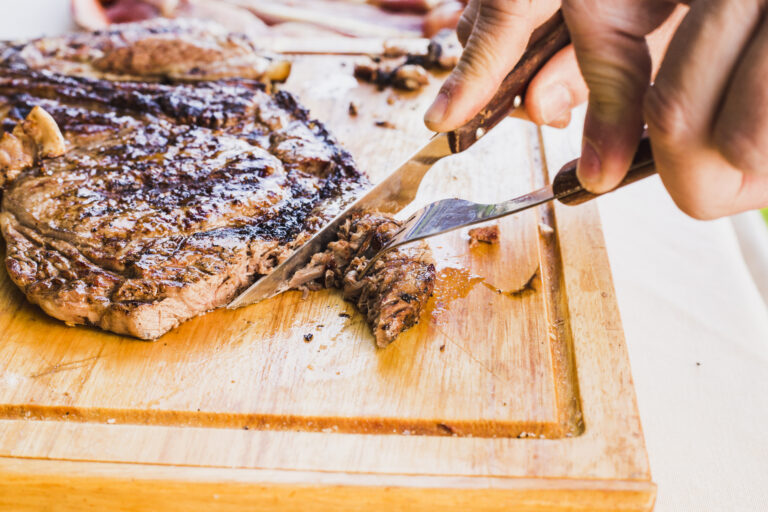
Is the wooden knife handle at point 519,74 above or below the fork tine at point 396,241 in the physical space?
above

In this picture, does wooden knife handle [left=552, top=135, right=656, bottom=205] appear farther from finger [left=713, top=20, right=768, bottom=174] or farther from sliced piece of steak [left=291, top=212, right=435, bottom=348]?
sliced piece of steak [left=291, top=212, right=435, bottom=348]

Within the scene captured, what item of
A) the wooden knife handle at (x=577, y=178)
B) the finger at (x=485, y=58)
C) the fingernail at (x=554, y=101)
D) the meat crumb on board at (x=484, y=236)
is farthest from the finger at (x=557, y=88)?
the wooden knife handle at (x=577, y=178)

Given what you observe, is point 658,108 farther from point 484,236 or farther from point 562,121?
point 562,121

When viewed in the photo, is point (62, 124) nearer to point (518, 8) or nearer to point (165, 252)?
point (165, 252)

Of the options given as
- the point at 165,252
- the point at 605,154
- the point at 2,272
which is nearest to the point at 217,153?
the point at 165,252

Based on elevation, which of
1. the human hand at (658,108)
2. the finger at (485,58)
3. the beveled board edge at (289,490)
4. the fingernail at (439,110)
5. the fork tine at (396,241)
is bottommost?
the beveled board edge at (289,490)

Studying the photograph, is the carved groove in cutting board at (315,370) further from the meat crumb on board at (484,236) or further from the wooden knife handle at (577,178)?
the wooden knife handle at (577,178)

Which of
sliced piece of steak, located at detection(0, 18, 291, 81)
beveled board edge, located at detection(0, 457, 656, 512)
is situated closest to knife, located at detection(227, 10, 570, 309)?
beveled board edge, located at detection(0, 457, 656, 512)
